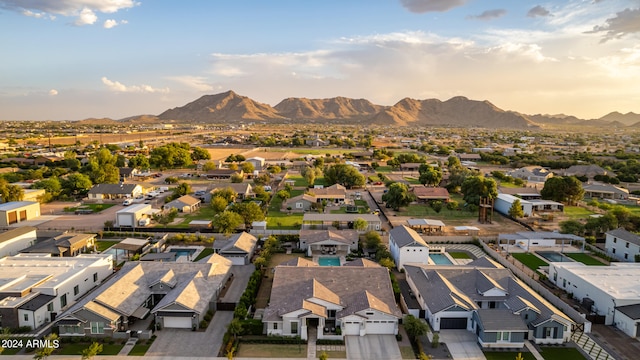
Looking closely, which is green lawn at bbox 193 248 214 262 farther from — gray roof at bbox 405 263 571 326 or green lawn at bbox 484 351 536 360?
green lawn at bbox 484 351 536 360

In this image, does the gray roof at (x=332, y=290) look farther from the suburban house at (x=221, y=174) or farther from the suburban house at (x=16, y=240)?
the suburban house at (x=221, y=174)

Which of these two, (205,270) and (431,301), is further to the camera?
(205,270)

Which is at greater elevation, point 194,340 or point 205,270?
point 205,270

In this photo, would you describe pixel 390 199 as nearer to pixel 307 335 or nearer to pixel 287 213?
pixel 287 213

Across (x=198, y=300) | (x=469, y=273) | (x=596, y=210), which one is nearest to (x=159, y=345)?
(x=198, y=300)

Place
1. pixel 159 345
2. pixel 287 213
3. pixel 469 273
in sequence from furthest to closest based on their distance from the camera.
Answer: pixel 287 213
pixel 469 273
pixel 159 345

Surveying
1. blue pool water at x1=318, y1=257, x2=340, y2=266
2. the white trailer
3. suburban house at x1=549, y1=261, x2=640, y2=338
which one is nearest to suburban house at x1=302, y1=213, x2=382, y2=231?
blue pool water at x1=318, y1=257, x2=340, y2=266

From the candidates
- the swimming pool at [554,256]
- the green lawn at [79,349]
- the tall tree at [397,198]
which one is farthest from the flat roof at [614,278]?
the green lawn at [79,349]
